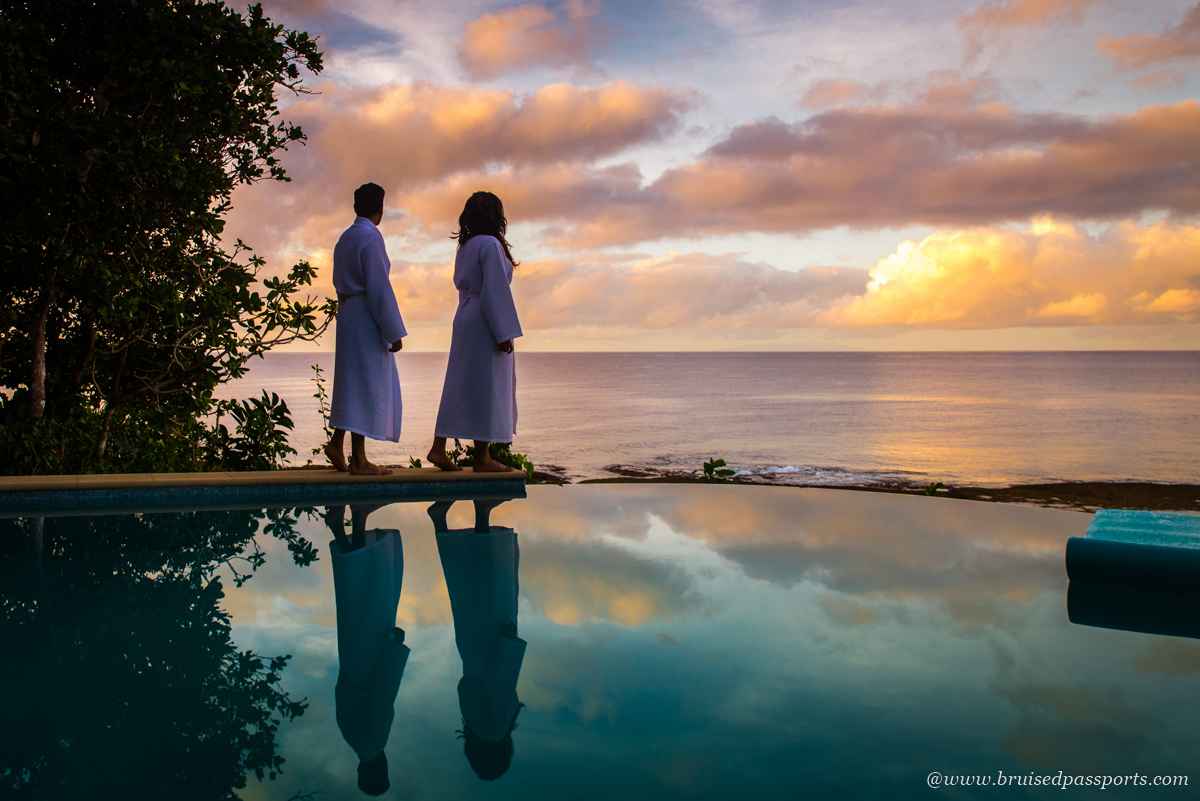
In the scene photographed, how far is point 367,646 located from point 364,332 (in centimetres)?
275

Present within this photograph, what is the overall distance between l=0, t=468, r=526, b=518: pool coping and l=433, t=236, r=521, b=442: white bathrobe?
0.39m

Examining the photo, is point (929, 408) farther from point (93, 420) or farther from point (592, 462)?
point (93, 420)

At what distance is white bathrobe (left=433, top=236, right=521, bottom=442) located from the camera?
4.74m

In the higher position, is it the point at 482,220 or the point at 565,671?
the point at 482,220

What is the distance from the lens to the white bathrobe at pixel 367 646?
5.73ft

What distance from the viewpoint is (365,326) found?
15.2ft

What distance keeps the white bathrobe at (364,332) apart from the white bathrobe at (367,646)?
1288mm

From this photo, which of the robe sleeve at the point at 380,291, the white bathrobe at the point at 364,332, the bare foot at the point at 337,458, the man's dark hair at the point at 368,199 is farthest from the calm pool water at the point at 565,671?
the man's dark hair at the point at 368,199

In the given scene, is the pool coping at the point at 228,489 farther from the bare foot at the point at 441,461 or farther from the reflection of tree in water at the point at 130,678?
the reflection of tree in water at the point at 130,678

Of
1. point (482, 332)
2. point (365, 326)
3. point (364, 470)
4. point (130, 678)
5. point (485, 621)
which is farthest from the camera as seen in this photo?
point (364, 470)

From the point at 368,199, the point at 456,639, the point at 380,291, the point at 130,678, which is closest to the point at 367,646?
the point at 456,639

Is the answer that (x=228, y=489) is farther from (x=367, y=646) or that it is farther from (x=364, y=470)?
(x=367, y=646)

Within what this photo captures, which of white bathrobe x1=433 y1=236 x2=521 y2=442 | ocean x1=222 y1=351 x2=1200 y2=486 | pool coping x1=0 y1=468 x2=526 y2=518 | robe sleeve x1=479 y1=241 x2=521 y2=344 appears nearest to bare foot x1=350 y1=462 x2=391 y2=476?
pool coping x1=0 y1=468 x2=526 y2=518

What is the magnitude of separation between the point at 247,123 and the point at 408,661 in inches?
209
